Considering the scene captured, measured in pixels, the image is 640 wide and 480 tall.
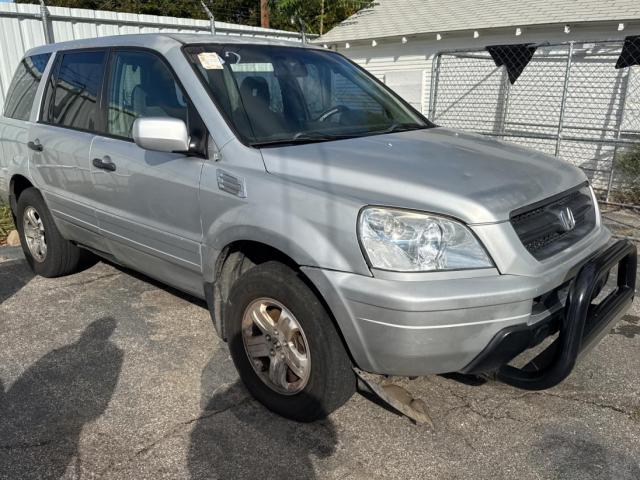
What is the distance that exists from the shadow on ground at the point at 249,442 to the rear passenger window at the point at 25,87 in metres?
3.02

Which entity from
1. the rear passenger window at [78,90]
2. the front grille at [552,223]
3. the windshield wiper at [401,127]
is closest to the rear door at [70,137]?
the rear passenger window at [78,90]

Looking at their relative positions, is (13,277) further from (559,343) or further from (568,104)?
(568,104)

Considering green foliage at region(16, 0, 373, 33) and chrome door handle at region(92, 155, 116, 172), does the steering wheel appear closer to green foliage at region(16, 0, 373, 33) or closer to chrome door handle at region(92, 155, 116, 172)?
chrome door handle at region(92, 155, 116, 172)

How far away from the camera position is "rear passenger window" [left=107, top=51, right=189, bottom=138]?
327cm

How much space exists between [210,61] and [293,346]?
1680 mm

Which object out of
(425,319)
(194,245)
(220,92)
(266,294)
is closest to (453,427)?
(425,319)

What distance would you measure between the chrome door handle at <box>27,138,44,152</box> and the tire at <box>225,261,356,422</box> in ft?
7.69

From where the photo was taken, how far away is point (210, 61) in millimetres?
3223

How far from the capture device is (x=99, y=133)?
3.77 metres

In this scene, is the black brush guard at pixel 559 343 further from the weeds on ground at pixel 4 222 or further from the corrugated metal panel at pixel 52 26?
the corrugated metal panel at pixel 52 26

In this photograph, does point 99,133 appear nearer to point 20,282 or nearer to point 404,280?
point 20,282

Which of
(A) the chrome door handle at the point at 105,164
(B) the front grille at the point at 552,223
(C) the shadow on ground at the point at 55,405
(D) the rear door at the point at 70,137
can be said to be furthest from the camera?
(D) the rear door at the point at 70,137

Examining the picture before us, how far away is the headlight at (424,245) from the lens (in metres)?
2.30

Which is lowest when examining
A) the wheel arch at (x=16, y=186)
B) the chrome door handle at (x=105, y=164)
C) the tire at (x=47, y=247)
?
the tire at (x=47, y=247)
